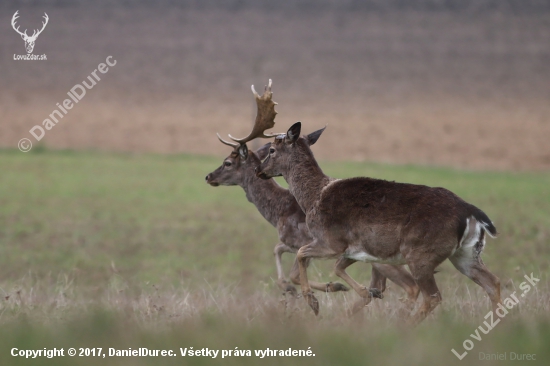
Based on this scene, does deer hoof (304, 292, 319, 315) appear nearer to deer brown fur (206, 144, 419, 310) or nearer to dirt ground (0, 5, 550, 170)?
deer brown fur (206, 144, 419, 310)

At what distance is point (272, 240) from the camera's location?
19656 mm

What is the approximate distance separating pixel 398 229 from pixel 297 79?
136ft

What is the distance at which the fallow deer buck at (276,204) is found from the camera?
10203 mm

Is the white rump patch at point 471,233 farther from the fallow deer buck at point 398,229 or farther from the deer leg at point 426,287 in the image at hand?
the deer leg at point 426,287

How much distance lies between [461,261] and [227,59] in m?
42.8

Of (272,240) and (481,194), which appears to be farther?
(481,194)

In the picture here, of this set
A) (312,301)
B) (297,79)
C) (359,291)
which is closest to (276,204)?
(359,291)

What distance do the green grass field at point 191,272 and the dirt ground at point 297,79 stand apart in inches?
284

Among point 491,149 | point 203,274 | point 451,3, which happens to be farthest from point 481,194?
point 451,3

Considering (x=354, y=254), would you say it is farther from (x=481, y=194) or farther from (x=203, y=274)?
(x=481, y=194)

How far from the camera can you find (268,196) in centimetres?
1171

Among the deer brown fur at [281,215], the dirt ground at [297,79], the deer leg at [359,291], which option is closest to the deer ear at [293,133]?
the deer brown fur at [281,215]

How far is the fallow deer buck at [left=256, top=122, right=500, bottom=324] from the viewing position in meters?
8.61

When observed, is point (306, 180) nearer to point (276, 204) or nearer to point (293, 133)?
point (293, 133)
